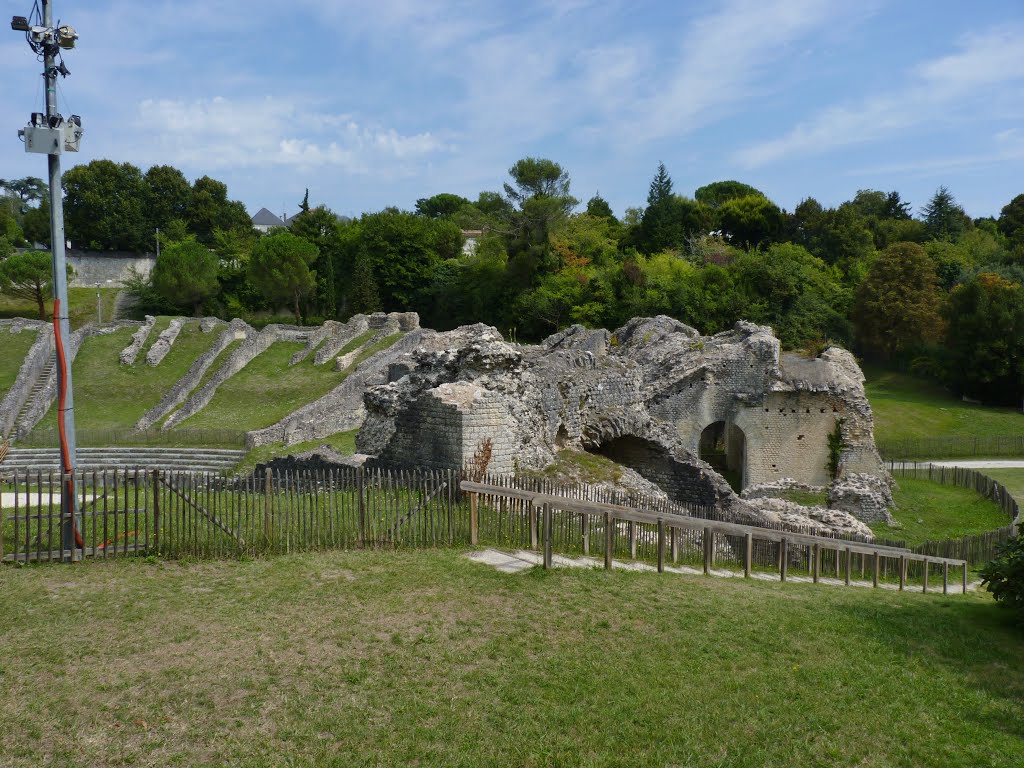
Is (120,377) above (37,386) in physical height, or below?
above

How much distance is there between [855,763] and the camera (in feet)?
18.7

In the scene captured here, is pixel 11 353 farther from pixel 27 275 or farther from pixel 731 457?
pixel 731 457

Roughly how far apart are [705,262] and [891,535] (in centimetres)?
3673

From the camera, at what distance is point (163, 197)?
72688mm

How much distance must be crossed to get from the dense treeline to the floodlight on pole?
36.2m

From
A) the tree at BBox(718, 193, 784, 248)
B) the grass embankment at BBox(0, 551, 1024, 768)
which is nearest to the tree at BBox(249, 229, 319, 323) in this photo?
the tree at BBox(718, 193, 784, 248)

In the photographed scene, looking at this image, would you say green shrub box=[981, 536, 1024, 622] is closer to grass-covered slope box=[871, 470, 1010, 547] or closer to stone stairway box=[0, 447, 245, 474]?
grass-covered slope box=[871, 470, 1010, 547]

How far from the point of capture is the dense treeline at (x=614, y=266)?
47594 mm

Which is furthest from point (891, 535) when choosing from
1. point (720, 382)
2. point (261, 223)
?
point (261, 223)

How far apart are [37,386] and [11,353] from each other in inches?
171

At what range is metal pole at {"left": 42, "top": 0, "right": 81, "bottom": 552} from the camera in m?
9.73

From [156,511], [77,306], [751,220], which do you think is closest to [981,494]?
[156,511]

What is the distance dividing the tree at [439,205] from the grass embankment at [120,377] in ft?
193

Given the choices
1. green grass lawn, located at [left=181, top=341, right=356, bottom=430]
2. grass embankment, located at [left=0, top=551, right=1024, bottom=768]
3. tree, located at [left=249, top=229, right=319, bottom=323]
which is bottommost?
grass embankment, located at [left=0, top=551, right=1024, bottom=768]
